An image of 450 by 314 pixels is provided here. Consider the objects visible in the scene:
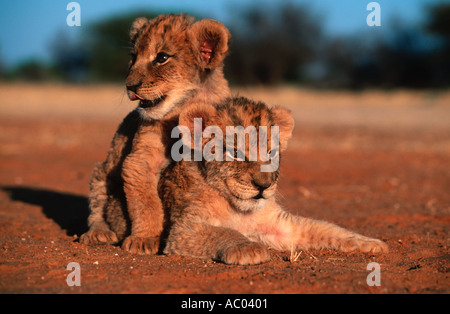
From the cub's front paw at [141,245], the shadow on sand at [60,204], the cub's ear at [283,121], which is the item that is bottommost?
the shadow on sand at [60,204]

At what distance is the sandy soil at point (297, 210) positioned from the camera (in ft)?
12.9

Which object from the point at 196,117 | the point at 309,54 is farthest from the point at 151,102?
the point at 309,54

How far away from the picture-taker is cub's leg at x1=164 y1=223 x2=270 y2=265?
→ 4.32 meters

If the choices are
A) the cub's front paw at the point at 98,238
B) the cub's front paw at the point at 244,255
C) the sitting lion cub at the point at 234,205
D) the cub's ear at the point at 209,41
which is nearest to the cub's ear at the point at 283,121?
the sitting lion cub at the point at 234,205

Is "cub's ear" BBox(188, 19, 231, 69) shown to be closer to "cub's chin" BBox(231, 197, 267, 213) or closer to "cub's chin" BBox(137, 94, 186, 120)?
"cub's chin" BBox(137, 94, 186, 120)

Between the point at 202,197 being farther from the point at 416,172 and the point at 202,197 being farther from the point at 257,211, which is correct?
the point at 416,172

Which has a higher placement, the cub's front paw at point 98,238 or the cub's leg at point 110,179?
the cub's leg at point 110,179

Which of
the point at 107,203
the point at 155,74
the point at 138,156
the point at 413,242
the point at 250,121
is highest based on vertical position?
the point at 155,74

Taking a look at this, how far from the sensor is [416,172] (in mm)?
10781

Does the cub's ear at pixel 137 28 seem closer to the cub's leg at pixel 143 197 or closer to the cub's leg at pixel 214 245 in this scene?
the cub's leg at pixel 143 197

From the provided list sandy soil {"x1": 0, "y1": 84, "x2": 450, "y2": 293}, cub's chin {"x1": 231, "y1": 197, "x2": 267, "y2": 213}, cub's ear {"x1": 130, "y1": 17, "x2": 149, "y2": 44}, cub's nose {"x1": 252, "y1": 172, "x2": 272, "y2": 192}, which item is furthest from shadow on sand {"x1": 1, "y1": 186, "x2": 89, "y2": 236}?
cub's nose {"x1": 252, "y1": 172, "x2": 272, "y2": 192}

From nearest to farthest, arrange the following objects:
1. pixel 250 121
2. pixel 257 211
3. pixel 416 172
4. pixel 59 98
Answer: pixel 250 121
pixel 257 211
pixel 416 172
pixel 59 98
